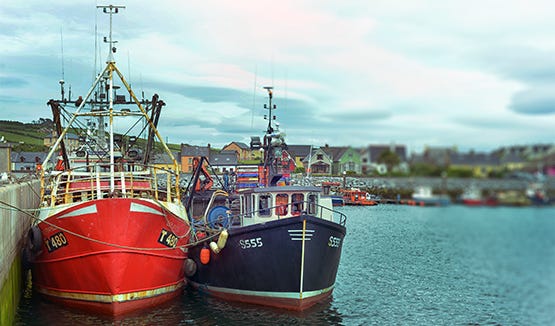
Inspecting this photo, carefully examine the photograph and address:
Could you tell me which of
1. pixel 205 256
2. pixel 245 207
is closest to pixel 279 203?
pixel 245 207

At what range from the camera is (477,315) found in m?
15.9

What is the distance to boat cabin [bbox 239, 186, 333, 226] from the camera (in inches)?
702

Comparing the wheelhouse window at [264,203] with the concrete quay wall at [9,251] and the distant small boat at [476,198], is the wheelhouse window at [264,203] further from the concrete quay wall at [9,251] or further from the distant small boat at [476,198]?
the distant small boat at [476,198]

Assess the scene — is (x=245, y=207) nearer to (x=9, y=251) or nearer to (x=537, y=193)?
(x=9, y=251)

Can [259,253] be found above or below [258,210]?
below

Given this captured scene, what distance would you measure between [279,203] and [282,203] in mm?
95

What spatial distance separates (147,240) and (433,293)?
9479mm

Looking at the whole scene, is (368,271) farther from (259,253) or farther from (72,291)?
(72,291)

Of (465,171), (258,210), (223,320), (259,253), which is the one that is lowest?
(223,320)

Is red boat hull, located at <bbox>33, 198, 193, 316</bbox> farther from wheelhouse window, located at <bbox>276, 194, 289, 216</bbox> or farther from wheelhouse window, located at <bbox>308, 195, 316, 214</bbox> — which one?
wheelhouse window, located at <bbox>308, 195, 316, 214</bbox>

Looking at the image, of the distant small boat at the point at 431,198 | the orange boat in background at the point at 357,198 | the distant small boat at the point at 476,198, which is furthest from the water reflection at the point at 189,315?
the distant small boat at the point at 476,198

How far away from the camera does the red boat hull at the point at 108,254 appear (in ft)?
51.2

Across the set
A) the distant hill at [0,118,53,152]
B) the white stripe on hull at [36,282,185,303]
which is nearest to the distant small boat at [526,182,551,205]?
the white stripe on hull at [36,282,185,303]

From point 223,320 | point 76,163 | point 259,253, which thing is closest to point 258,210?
point 259,253
